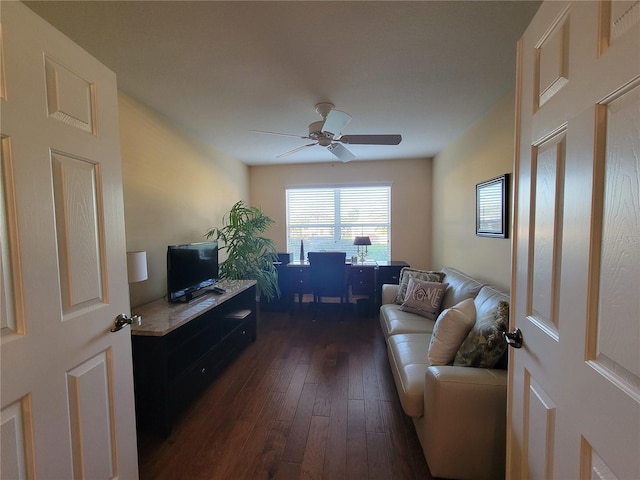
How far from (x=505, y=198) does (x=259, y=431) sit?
2.60 metres

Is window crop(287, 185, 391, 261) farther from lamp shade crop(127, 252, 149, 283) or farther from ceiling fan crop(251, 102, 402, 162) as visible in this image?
lamp shade crop(127, 252, 149, 283)

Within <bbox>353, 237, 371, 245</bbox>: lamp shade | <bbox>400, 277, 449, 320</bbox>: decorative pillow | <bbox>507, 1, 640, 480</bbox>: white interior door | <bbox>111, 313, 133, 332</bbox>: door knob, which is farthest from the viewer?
<bbox>353, 237, 371, 245</bbox>: lamp shade

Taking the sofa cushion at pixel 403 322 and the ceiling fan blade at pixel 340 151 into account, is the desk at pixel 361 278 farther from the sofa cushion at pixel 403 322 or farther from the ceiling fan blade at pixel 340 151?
the ceiling fan blade at pixel 340 151

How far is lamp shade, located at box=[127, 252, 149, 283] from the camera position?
2.03 metres

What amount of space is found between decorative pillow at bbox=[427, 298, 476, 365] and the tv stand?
1.70m

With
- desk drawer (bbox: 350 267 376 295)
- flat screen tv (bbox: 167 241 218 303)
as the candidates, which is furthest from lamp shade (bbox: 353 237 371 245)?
flat screen tv (bbox: 167 241 218 303)

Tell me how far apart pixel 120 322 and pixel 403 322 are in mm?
2207

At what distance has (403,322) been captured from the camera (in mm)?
2621

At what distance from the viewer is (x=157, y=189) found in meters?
2.69

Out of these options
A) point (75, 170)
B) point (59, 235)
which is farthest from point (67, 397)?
point (75, 170)

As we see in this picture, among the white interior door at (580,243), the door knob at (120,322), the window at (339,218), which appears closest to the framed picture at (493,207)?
the white interior door at (580,243)

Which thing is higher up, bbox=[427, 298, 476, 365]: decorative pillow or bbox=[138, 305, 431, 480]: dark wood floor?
bbox=[427, 298, 476, 365]: decorative pillow

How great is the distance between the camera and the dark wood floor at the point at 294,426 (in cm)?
158

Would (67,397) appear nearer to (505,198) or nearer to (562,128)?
(562,128)
